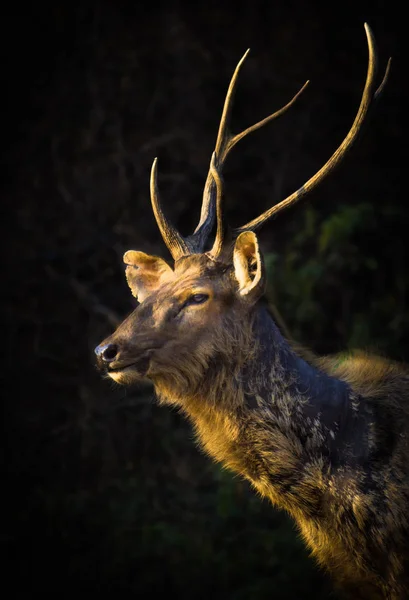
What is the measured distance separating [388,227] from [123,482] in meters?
3.00

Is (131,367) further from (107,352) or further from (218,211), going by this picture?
(218,211)

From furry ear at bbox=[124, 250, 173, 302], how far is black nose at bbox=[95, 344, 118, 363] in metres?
0.50

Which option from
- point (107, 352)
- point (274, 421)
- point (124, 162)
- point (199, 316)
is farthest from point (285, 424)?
point (124, 162)

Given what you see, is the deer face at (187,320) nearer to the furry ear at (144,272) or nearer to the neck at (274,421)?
the neck at (274,421)

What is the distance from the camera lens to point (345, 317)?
6.00m

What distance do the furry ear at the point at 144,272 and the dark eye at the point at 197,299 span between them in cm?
37

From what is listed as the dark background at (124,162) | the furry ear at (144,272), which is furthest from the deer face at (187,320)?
the dark background at (124,162)

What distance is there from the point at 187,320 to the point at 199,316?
0.05 m

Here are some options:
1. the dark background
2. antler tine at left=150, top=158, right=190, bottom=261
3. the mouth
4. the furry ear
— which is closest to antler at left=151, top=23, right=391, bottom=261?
antler tine at left=150, top=158, right=190, bottom=261

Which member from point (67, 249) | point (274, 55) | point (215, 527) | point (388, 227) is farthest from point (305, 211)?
point (215, 527)

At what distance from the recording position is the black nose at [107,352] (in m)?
2.96

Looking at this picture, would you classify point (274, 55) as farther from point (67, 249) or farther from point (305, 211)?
point (67, 249)

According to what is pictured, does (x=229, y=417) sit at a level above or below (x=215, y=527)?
above

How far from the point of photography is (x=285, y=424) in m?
3.04
